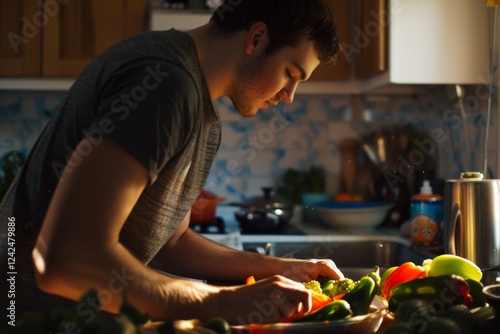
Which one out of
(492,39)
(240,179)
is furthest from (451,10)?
(240,179)

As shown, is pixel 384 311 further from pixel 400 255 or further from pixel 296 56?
pixel 400 255

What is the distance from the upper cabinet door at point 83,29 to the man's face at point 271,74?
1.73 meters

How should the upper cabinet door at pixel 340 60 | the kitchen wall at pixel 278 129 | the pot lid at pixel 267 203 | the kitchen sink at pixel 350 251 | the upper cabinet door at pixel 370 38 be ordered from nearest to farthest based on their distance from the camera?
the kitchen sink at pixel 350 251
the upper cabinet door at pixel 370 38
the pot lid at pixel 267 203
the upper cabinet door at pixel 340 60
the kitchen wall at pixel 278 129

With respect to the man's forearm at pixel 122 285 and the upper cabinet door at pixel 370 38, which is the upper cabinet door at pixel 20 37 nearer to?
the upper cabinet door at pixel 370 38

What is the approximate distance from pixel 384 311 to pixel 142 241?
0.44 meters

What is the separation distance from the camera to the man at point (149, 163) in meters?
0.93

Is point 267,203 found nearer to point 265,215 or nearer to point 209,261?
point 265,215

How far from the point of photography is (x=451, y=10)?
254 cm

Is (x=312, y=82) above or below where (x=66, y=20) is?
below

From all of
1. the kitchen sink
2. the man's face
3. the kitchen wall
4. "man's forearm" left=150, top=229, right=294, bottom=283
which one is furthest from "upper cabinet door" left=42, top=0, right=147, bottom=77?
the man's face

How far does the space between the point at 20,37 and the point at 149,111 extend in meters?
2.19

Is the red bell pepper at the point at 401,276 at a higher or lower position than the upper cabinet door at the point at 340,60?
lower

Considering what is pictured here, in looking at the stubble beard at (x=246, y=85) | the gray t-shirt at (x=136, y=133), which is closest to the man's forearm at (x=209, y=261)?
the gray t-shirt at (x=136, y=133)

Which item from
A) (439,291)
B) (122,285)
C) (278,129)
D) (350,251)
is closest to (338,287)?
(439,291)
